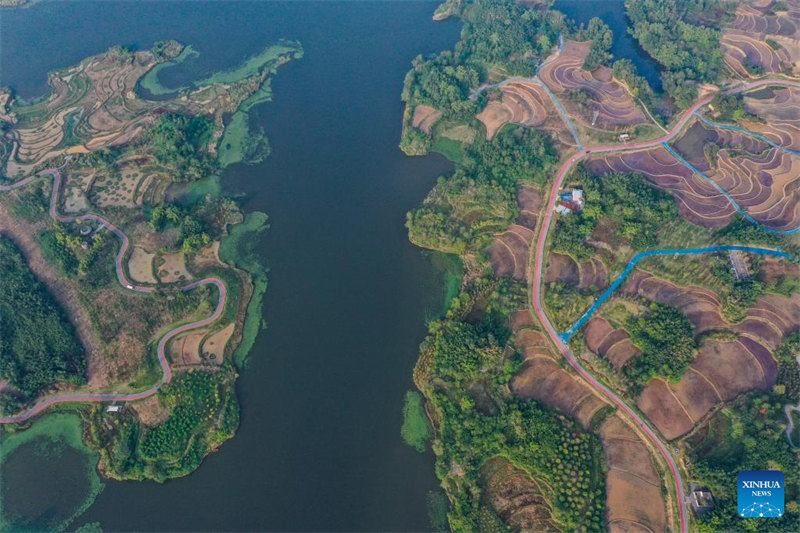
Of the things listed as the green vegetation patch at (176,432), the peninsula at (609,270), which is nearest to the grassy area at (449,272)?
the peninsula at (609,270)

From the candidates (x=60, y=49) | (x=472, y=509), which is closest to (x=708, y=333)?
(x=472, y=509)

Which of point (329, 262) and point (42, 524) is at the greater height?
point (329, 262)

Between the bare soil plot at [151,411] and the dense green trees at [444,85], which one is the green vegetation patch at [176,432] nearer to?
the bare soil plot at [151,411]

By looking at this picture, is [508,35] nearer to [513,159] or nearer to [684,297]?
[513,159]

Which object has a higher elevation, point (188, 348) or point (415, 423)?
point (188, 348)

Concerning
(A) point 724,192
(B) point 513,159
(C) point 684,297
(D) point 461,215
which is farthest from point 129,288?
(A) point 724,192

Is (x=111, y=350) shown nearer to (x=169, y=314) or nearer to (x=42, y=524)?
(x=169, y=314)
